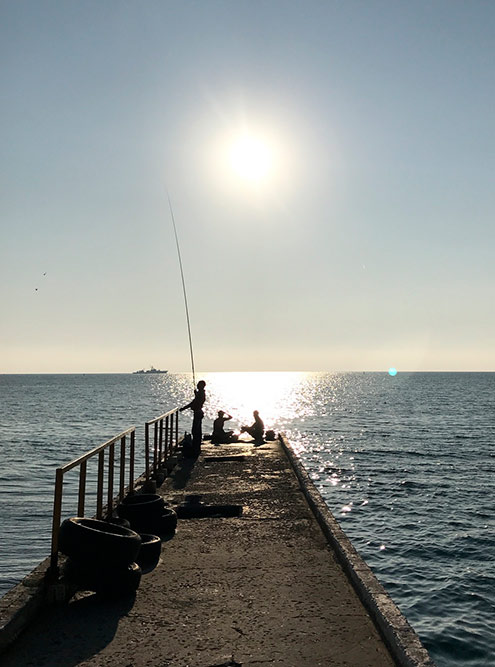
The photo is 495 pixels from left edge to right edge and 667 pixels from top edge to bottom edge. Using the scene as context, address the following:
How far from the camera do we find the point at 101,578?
209 inches

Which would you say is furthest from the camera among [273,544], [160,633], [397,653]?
[273,544]

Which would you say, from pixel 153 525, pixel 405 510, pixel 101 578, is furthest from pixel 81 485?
pixel 405 510

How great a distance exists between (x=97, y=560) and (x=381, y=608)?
249 cm

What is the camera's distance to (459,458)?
3048 centimetres

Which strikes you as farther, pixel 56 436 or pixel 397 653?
pixel 56 436

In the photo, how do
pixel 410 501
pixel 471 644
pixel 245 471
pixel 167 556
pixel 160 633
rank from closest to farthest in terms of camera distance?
Result: pixel 160 633 < pixel 167 556 < pixel 471 644 < pixel 245 471 < pixel 410 501

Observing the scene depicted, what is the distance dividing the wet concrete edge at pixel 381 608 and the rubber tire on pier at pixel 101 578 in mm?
2169

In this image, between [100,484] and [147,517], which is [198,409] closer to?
[147,517]

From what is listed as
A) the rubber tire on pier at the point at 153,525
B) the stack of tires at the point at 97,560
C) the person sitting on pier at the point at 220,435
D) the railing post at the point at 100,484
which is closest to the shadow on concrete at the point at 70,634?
the stack of tires at the point at 97,560

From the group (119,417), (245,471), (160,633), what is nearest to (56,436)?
(119,417)

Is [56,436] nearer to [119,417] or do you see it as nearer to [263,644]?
[119,417]

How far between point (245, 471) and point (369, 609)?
25.6 ft

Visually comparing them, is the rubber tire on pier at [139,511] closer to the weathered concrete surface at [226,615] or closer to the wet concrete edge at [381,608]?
the weathered concrete surface at [226,615]

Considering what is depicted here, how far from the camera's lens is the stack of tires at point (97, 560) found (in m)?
5.28
